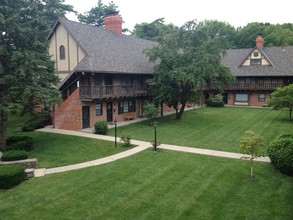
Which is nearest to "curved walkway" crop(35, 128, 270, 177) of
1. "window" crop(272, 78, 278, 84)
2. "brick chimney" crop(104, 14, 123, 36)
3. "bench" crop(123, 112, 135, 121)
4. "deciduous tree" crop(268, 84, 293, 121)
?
"bench" crop(123, 112, 135, 121)

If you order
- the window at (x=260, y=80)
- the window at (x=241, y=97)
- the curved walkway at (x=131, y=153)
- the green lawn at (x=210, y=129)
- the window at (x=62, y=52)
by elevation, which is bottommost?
the curved walkway at (x=131, y=153)

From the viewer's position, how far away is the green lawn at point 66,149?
17.3 m

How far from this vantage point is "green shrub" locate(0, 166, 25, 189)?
507 inches

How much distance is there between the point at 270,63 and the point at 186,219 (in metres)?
40.4

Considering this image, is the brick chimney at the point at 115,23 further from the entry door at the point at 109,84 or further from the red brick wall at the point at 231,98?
the red brick wall at the point at 231,98

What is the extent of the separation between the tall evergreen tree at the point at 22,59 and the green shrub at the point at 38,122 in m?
6.61

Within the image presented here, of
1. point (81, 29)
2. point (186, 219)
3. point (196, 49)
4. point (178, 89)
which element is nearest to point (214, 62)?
point (196, 49)

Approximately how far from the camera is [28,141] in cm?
1948

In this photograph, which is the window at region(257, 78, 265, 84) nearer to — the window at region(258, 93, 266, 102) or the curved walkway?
the window at region(258, 93, 266, 102)

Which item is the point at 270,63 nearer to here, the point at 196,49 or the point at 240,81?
the point at 240,81

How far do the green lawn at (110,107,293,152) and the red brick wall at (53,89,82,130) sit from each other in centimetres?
357

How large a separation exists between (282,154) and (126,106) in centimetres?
1977

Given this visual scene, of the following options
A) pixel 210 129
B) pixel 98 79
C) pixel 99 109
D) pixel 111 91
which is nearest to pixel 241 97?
pixel 210 129

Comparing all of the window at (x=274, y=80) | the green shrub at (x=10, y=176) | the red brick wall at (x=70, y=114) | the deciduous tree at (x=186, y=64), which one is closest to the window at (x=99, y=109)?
the red brick wall at (x=70, y=114)
